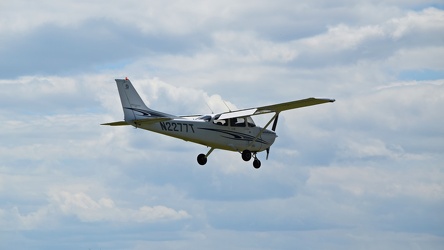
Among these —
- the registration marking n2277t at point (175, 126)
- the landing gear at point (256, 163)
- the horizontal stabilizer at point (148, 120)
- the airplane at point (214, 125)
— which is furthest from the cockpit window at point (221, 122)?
the horizontal stabilizer at point (148, 120)

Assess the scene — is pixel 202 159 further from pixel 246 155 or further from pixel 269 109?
pixel 269 109

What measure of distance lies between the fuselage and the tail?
0.48m

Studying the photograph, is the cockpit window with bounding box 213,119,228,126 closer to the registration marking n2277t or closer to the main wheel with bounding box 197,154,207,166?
the registration marking n2277t

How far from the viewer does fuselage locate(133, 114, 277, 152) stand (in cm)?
6850

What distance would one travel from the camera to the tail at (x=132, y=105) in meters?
68.0

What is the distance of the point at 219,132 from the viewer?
69875mm

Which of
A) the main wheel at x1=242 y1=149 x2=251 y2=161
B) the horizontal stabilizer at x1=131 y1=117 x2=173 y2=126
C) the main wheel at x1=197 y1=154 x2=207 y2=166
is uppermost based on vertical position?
the horizontal stabilizer at x1=131 y1=117 x2=173 y2=126

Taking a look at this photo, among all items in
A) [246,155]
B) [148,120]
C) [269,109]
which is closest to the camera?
[148,120]

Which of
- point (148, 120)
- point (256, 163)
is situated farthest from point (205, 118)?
point (256, 163)

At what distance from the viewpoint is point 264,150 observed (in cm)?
7200

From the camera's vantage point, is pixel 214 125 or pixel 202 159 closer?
pixel 214 125

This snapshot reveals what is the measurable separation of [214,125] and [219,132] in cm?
43

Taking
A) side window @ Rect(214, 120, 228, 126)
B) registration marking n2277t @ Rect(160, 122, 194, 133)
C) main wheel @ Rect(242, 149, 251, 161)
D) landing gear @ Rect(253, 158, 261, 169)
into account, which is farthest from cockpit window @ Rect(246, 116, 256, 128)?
registration marking n2277t @ Rect(160, 122, 194, 133)

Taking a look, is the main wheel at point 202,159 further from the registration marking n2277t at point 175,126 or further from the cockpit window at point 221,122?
the registration marking n2277t at point 175,126
